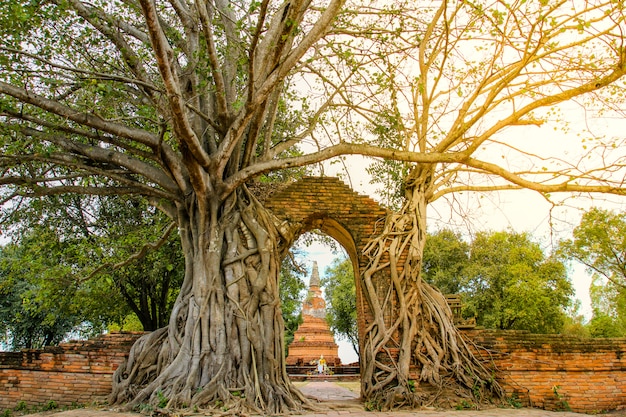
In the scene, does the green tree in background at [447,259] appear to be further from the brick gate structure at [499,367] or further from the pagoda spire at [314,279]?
the brick gate structure at [499,367]

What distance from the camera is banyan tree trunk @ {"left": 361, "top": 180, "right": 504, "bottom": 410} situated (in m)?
6.70

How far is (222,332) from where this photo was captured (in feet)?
20.3

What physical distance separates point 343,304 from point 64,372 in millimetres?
20576

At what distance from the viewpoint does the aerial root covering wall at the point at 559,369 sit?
23.3ft

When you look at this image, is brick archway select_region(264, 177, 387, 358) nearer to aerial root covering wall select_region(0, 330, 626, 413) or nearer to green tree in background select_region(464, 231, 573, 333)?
aerial root covering wall select_region(0, 330, 626, 413)

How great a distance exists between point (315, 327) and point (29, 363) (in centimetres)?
1298

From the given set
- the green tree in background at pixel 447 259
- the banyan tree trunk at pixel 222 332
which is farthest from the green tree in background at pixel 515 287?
the banyan tree trunk at pixel 222 332

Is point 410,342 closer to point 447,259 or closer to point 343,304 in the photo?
point 447,259

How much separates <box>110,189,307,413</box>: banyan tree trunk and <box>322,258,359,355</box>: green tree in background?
1993 centimetres

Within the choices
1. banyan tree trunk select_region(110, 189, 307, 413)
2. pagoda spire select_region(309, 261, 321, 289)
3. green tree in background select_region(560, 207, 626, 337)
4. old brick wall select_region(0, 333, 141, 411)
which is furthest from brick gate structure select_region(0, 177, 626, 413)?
pagoda spire select_region(309, 261, 321, 289)

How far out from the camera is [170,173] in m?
6.73

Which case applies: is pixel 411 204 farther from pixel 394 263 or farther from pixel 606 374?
pixel 606 374

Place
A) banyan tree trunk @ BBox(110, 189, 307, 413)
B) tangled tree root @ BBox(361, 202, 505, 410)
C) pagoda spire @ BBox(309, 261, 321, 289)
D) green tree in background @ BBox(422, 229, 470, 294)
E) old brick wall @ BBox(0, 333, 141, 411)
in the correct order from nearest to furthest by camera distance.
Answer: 1. banyan tree trunk @ BBox(110, 189, 307, 413)
2. tangled tree root @ BBox(361, 202, 505, 410)
3. old brick wall @ BBox(0, 333, 141, 411)
4. pagoda spire @ BBox(309, 261, 321, 289)
5. green tree in background @ BBox(422, 229, 470, 294)

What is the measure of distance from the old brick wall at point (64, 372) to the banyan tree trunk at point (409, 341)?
3.80 meters
